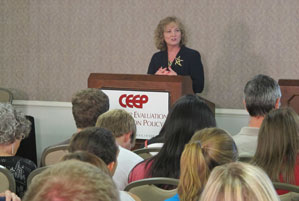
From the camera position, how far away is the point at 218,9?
6480 millimetres

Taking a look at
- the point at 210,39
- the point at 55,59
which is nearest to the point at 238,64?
the point at 210,39

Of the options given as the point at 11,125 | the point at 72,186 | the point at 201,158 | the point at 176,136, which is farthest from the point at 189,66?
the point at 72,186

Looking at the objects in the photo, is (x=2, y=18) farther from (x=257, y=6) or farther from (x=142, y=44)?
(x=257, y=6)

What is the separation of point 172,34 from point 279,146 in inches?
110

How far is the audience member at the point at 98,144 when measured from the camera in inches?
101

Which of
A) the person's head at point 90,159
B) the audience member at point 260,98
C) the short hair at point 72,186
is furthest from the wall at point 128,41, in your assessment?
the short hair at point 72,186

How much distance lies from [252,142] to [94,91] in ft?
4.03

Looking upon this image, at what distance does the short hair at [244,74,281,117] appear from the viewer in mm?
3744

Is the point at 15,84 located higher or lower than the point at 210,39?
lower

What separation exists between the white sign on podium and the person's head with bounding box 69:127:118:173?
77.9 inches

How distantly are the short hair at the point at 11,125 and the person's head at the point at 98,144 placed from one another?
787 mm

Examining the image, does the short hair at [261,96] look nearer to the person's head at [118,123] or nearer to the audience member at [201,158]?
the person's head at [118,123]

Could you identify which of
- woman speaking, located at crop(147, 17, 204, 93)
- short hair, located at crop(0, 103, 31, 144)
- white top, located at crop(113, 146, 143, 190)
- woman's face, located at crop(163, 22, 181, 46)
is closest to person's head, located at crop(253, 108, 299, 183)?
white top, located at crop(113, 146, 143, 190)

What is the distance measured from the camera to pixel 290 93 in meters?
4.50
